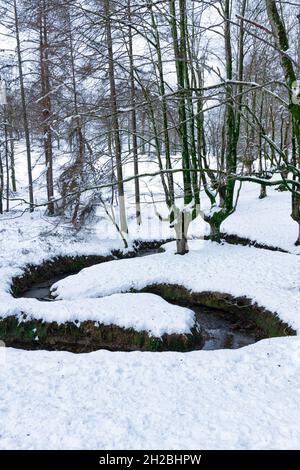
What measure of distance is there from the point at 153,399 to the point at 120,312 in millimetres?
3592

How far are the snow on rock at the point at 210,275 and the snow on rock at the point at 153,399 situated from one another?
3.05 metres

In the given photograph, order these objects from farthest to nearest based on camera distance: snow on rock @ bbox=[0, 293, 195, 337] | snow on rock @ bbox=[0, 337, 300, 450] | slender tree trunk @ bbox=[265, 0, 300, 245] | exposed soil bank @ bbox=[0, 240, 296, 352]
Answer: snow on rock @ bbox=[0, 293, 195, 337], exposed soil bank @ bbox=[0, 240, 296, 352], slender tree trunk @ bbox=[265, 0, 300, 245], snow on rock @ bbox=[0, 337, 300, 450]

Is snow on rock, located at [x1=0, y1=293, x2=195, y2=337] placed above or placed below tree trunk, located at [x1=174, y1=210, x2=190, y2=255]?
below

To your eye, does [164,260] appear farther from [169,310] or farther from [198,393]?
[198,393]

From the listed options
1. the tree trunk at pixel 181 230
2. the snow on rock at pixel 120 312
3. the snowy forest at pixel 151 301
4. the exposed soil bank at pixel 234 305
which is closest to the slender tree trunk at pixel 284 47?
the snowy forest at pixel 151 301

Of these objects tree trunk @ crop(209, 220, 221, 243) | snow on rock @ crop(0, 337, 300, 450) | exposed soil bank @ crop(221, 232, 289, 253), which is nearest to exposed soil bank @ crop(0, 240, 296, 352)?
snow on rock @ crop(0, 337, 300, 450)

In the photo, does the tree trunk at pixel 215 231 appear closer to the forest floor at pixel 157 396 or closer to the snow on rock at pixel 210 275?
the snow on rock at pixel 210 275

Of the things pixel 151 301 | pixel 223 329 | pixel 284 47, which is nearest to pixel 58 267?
pixel 151 301

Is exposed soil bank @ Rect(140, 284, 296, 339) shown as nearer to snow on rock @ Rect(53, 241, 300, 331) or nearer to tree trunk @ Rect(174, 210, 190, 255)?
snow on rock @ Rect(53, 241, 300, 331)

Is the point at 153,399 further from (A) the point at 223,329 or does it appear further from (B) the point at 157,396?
(A) the point at 223,329

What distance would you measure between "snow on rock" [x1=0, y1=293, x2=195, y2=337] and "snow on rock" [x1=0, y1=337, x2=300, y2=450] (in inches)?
71.0

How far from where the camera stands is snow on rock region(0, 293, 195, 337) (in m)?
8.09

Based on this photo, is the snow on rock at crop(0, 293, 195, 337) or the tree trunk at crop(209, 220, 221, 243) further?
the tree trunk at crop(209, 220, 221, 243)

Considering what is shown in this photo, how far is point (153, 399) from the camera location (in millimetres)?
5047
